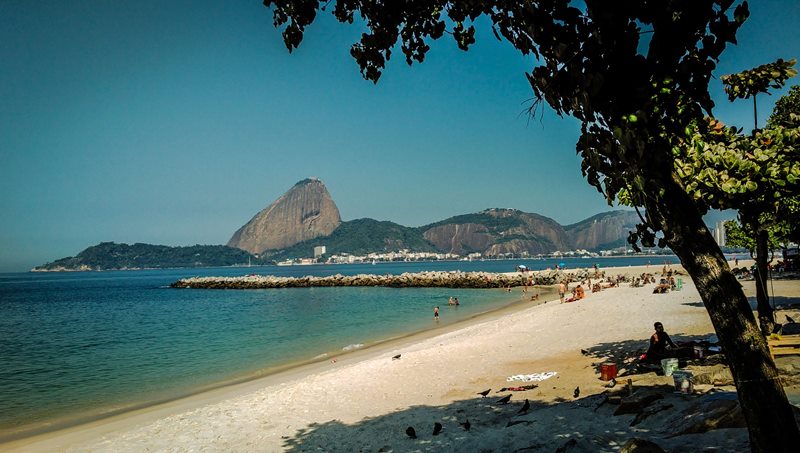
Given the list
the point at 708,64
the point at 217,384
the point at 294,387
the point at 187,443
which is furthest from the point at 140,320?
the point at 708,64

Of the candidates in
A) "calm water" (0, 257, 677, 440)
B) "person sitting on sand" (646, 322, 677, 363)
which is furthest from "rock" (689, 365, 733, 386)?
"calm water" (0, 257, 677, 440)

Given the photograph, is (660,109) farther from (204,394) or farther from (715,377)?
(204,394)

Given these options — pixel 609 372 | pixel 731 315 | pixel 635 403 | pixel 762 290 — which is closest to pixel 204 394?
pixel 609 372

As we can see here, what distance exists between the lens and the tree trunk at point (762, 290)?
12008 mm

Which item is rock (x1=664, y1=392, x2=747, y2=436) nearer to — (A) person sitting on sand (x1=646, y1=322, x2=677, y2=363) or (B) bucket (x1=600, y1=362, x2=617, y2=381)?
(B) bucket (x1=600, y1=362, x2=617, y2=381)

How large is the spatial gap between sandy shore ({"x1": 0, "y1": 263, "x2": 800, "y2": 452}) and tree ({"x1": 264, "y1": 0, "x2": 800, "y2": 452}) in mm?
2356

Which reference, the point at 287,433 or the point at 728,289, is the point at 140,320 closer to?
the point at 287,433

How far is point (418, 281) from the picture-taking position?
7938cm

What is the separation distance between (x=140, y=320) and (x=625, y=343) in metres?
44.3

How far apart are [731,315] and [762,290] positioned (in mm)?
11404

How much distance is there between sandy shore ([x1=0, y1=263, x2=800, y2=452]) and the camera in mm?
7672

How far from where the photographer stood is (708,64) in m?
3.41

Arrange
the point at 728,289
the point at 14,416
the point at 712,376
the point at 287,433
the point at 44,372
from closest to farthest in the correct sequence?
the point at 728,289 < the point at 712,376 < the point at 287,433 < the point at 14,416 < the point at 44,372

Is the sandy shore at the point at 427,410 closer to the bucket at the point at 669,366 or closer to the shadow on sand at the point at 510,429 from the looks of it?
the shadow on sand at the point at 510,429
